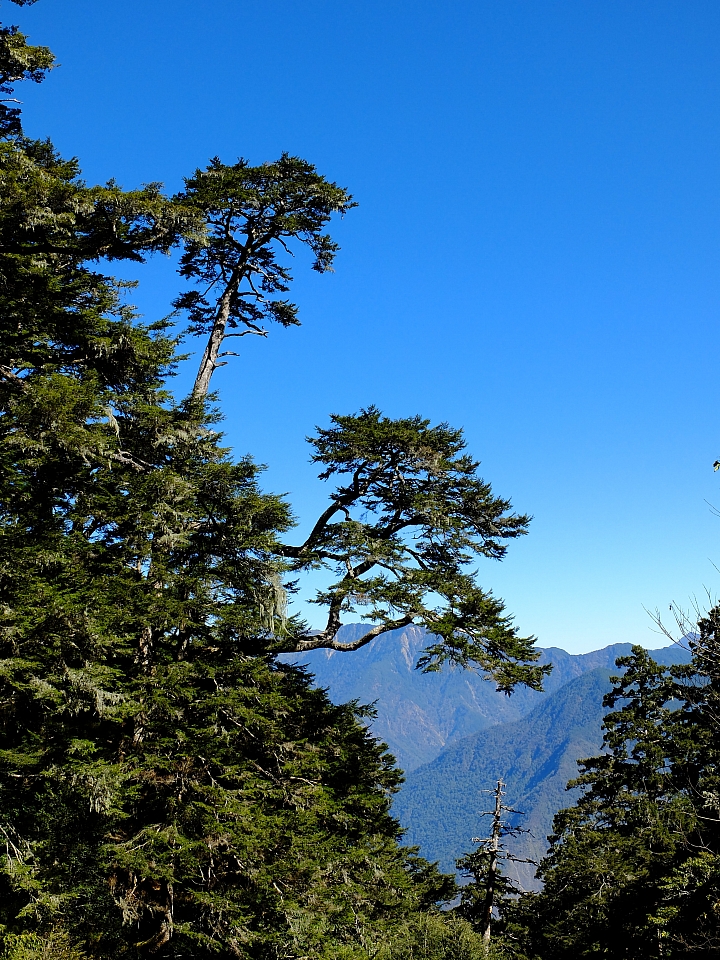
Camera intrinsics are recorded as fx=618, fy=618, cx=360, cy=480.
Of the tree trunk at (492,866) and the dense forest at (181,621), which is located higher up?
the dense forest at (181,621)

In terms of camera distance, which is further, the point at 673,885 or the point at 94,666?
the point at 673,885

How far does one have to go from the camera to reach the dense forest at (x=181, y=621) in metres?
10.6

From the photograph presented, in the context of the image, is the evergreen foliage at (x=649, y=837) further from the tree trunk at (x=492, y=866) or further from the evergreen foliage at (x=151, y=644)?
the evergreen foliage at (x=151, y=644)

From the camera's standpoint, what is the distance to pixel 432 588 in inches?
560

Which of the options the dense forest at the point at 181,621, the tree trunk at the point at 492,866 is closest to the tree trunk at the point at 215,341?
the dense forest at the point at 181,621

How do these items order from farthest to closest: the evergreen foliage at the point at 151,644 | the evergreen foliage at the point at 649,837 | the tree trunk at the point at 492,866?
the tree trunk at the point at 492,866, the evergreen foliage at the point at 649,837, the evergreen foliage at the point at 151,644

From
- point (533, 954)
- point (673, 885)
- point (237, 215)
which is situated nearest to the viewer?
point (673, 885)

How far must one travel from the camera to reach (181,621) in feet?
40.1

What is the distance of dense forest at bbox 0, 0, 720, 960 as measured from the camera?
34.6 feet

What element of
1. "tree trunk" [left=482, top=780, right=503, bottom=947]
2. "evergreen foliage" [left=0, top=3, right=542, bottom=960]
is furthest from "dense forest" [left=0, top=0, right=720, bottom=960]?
"tree trunk" [left=482, top=780, right=503, bottom=947]

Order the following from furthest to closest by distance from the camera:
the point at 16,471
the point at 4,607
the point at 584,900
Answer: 1. the point at 584,900
2. the point at 16,471
3. the point at 4,607

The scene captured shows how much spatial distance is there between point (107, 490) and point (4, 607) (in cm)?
366

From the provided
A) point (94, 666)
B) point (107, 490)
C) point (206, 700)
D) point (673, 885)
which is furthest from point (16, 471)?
point (673, 885)

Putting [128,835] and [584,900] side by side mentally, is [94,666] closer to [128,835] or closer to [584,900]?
[128,835]
